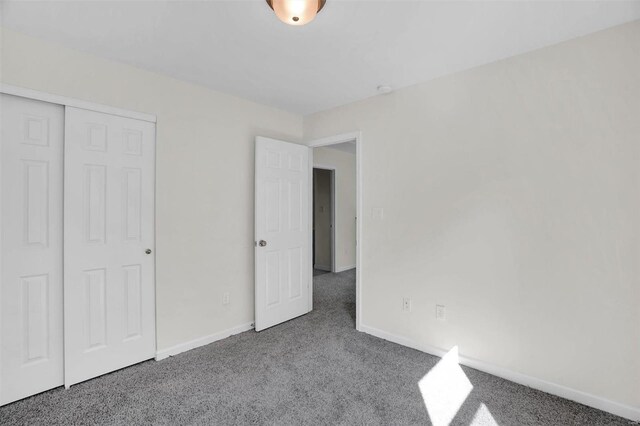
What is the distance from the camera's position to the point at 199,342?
272 centimetres

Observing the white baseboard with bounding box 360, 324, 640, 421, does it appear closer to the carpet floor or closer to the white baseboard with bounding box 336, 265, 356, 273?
the carpet floor

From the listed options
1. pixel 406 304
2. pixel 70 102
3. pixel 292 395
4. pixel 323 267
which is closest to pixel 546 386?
pixel 406 304

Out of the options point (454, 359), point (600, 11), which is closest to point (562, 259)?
point (454, 359)

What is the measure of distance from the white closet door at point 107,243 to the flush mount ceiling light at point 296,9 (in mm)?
1566

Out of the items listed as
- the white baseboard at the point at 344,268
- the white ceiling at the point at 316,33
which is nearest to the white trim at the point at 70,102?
the white ceiling at the point at 316,33

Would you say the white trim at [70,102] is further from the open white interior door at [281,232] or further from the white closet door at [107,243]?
the open white interior door at [281,232]

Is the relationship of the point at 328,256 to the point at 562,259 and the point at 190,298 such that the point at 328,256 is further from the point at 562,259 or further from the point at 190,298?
the point at 562,259

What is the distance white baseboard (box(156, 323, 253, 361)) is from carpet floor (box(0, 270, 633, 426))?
0.06 m

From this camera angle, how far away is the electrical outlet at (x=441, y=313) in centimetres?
253

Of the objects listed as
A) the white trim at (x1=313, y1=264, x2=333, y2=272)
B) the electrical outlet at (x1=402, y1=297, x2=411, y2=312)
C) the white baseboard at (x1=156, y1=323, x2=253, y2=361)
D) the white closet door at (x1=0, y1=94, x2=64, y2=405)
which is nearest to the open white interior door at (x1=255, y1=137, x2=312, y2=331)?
the white baseboard at (x1=156, y1=323, x2=253, y2=361)

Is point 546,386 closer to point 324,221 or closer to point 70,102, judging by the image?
point 70,102

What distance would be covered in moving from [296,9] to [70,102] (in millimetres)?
1747

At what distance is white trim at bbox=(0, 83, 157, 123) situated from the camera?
1869 millimetres

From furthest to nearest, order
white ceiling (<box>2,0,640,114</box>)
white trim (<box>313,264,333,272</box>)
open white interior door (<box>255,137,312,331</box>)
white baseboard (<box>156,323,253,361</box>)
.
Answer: white trim (<box>313,264,333,272</box>) → open white interior door (<box>255,137,312,331</box>) → white baseboard (<box>156,323,253,361</box>) → white ceiling (<box>2,0,640,114</box>)
